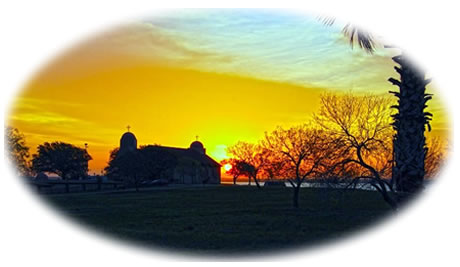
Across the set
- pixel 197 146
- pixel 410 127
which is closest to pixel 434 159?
pixel 410 127

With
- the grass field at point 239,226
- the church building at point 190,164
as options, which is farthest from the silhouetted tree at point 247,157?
the grass field at point 239,226

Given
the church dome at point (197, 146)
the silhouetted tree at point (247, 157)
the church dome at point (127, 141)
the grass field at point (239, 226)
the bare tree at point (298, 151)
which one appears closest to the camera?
the grass field at point (239, 226)

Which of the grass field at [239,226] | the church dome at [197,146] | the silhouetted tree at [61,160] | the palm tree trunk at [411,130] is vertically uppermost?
the church dome at [197,146]

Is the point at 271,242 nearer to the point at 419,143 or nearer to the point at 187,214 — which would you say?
the point at 419,143

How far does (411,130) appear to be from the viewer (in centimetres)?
1487

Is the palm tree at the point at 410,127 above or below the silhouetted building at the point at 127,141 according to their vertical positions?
below

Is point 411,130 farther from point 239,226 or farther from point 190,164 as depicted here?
point 190,164

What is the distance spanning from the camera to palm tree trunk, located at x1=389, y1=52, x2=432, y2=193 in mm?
14789

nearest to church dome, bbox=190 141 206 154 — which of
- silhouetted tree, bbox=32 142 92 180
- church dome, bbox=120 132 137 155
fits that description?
church dome, bbox=120 132 137 155

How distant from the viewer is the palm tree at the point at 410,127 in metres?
14.8

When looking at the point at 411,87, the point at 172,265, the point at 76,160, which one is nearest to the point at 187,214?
the point at 172,265

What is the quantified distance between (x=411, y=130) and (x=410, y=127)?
0.36ft

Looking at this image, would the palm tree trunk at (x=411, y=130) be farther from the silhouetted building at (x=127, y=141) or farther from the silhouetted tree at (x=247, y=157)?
the silhouetted building at (x=127, y=141)

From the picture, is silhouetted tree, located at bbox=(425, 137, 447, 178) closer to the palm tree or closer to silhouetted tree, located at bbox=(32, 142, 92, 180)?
the palm tree
